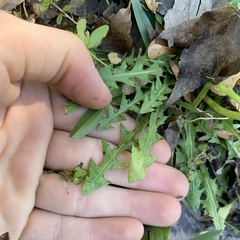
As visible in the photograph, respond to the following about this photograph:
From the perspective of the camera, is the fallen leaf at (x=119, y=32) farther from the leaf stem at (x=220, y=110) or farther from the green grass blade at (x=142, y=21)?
the leaf stem at (x=220, y=110)

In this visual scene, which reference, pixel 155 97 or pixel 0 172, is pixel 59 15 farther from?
pixel 0 172

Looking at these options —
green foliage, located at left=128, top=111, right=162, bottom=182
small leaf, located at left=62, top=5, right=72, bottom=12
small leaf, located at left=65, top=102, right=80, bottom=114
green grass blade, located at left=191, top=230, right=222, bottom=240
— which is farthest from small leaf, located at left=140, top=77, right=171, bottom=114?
green grass blade, located at left=191, top=230, right=222, bottom=240

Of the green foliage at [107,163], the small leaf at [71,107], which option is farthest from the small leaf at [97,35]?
the green foliage at [107,163]

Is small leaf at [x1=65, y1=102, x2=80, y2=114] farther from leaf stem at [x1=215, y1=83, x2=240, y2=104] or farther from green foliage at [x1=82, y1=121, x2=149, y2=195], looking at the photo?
leaf stem at [x1=215, y1=83, x2=240, y2=104]

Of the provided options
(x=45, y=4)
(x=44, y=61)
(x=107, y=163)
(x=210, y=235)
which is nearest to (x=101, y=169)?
(x=107, y=163)

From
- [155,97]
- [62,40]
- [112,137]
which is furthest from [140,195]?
[62,40]

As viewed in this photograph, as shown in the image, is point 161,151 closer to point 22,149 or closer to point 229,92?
point 229,92
